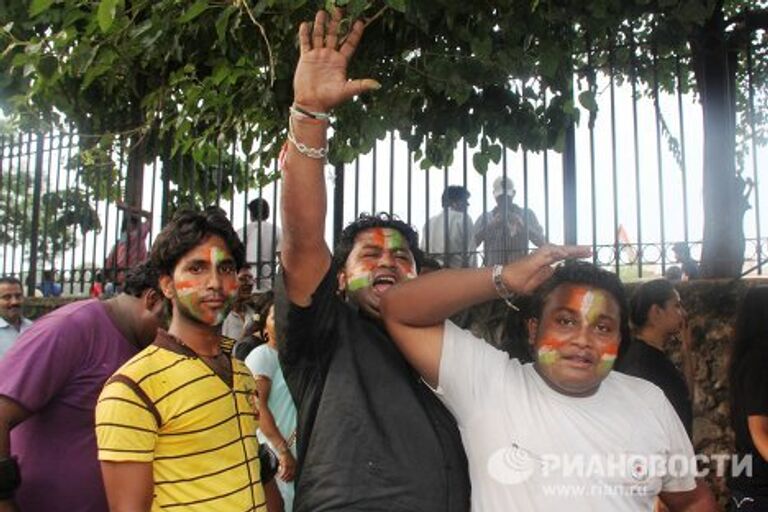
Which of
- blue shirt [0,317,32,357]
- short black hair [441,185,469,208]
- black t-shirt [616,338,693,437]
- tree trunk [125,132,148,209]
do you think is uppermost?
tree trunk [125,132,148,209]

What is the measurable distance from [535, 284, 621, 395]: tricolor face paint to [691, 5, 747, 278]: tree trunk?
311 centimetres

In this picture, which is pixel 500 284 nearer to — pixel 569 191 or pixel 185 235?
pixel 185 235

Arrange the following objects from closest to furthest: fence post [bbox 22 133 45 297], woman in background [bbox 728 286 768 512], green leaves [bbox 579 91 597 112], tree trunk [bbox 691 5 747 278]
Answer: woman in background [bbox 728 286 768 512] < green leaves [bbox 579 91 597 112] < tree trunk [bbox 691 5 747 278] < fence post [bbox 22 133 45 297]

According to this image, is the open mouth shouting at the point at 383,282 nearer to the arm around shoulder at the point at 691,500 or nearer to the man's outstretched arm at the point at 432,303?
the man's outstretched arm at the point at 432,303

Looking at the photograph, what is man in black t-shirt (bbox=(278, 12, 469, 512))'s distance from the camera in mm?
1977

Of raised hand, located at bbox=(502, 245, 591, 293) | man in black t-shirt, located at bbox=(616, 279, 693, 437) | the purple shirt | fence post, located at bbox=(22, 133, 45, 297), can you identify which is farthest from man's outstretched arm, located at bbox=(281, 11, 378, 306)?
fence post, located at bbox=(22, 133, 45, 297)

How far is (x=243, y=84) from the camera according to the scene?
11.8ft

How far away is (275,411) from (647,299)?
2.10 metres

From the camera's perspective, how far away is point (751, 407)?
3.11 m

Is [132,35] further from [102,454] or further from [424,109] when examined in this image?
[102,454]

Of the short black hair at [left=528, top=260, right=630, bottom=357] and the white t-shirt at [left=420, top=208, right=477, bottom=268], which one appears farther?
the white t-shirt at [left=420, top=208, right=477, bottom=268]

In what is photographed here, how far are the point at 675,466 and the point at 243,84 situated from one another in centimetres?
249

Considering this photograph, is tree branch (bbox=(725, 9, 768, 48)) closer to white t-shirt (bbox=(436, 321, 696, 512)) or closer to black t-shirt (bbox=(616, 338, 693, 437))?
black t-shirt (bbox=(616, 338, 693, 437))

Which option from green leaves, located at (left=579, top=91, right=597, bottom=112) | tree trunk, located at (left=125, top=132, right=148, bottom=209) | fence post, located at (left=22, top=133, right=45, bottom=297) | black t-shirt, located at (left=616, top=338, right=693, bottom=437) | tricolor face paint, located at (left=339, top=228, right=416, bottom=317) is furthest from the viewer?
fence post, located at (left=22, top=133, right=45, bottom=297)
